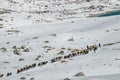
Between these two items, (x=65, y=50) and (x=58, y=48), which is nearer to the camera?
(x=65, y=50)

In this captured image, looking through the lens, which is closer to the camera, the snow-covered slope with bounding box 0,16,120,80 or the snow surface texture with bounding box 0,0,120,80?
the snow surface texture with bounding box 0,0,120,80

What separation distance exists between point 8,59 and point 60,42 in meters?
14.7

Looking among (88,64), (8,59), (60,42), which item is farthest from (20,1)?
(88,64)

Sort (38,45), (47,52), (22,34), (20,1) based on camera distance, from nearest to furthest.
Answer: (47,52) < (38,45) < (22,34) < (20,1)

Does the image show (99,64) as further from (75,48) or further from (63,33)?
(63,33)

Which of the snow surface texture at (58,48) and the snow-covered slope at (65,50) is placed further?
the snow-covered slope at (65,50)

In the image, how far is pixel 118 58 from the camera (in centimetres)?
3819

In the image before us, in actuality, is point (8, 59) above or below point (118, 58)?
below

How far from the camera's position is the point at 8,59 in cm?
5038

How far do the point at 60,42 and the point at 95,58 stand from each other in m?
22.0

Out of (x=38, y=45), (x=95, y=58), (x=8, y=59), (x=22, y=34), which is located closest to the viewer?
(x=95, y=58)

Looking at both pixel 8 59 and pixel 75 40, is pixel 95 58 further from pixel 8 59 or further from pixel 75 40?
pixel 75 40

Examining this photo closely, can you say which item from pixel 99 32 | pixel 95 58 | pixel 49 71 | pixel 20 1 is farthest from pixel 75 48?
Answer: pixel 20 1

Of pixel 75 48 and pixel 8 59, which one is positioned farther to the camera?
pixel 75 48
